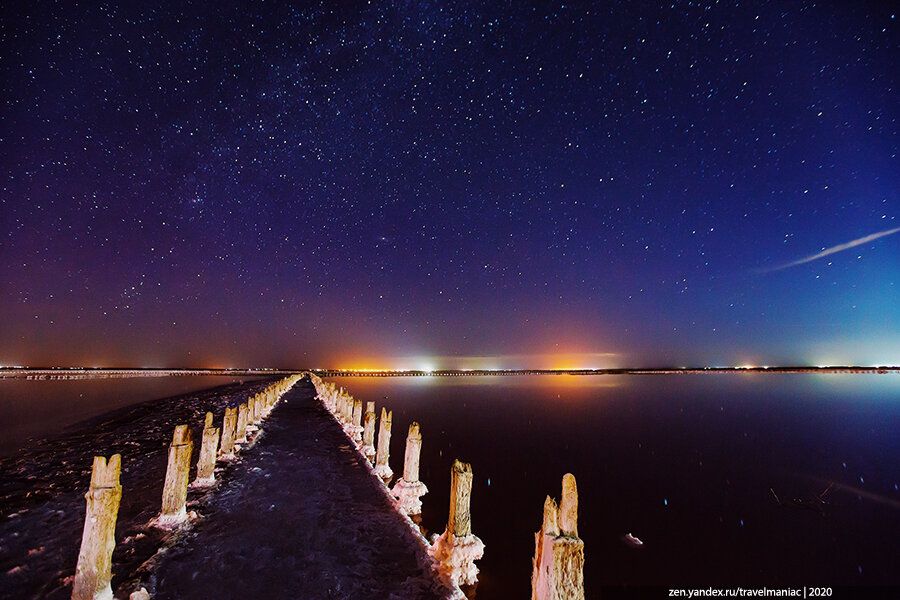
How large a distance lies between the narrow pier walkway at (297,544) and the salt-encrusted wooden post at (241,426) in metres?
3.12

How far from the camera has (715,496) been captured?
18484 mm

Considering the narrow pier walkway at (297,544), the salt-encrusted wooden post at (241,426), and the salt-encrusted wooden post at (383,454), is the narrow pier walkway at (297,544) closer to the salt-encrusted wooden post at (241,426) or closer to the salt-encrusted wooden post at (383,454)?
the salt-encrusted wooden post at (383,454)

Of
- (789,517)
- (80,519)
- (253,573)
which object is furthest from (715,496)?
(80,519)

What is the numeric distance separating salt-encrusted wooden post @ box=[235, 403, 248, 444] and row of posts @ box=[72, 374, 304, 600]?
0.35 metres

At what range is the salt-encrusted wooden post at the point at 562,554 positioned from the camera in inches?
176

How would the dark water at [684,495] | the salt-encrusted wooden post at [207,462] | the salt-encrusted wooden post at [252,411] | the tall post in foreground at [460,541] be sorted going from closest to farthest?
the tall post in foreground at [460,541] < the salt-encrusted wooden post at [207,462] < the dark water at [684,495] < the salt-encrusted wooden post at [252,411]

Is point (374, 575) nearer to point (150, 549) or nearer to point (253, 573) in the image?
point (253, 573)

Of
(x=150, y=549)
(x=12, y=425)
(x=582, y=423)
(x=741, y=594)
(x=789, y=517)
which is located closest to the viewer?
(x=150, y=549)

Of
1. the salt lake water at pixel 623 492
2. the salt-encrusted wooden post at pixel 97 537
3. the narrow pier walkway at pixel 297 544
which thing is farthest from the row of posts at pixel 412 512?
the salt lake water at pixel 623 492

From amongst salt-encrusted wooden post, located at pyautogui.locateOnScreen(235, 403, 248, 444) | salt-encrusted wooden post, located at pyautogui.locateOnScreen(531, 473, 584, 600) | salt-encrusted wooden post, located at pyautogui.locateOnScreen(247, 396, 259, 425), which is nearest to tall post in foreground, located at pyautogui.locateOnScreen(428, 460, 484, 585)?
salt-encrusted wooden post, located at pyautogui.locateOnScreen(531, 473, 584, 600)

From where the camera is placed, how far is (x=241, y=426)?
15.6m

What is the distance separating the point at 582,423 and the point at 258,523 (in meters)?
34.2

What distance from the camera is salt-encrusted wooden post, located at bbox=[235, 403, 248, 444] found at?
49.7ft

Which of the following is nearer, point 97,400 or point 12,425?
point 12,425
